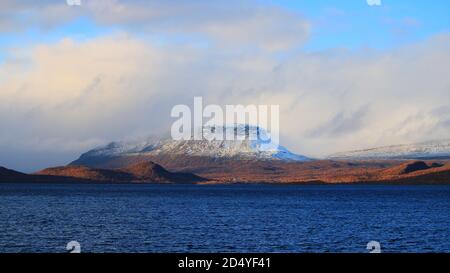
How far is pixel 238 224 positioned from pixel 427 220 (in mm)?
27091

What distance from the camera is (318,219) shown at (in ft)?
288
